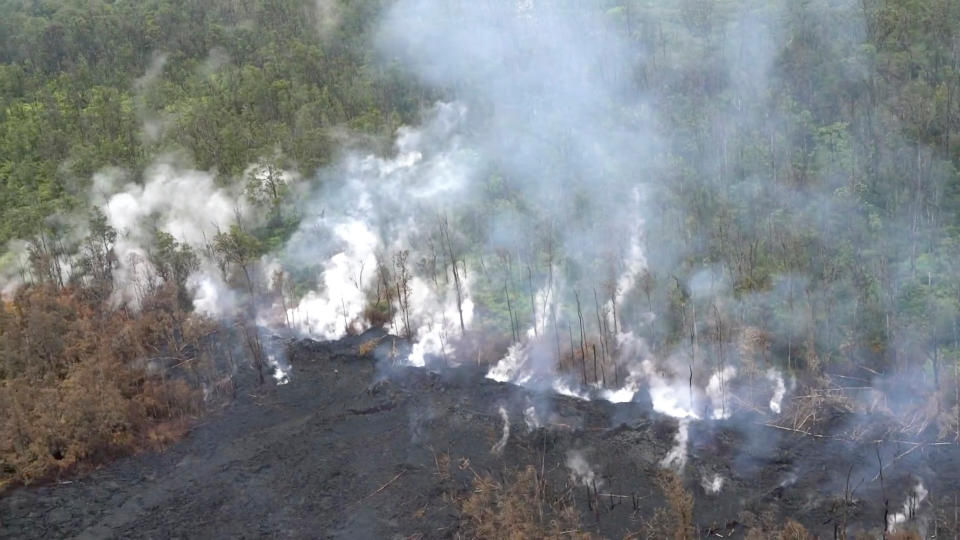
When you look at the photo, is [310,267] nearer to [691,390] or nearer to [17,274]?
[17,274]

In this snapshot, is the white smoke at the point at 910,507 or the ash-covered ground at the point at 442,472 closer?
the white smoke at the point at 910,507

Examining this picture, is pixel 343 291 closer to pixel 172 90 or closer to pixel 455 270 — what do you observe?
pixel 455 270

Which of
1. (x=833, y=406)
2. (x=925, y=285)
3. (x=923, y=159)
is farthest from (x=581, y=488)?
(x=923, y=159)

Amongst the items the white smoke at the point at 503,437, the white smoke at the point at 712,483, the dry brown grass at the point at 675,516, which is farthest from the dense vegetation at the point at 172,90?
the dry brown grass at the point at 675,516

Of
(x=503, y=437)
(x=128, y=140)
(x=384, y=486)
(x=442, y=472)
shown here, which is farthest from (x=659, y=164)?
(x=128, y=140)

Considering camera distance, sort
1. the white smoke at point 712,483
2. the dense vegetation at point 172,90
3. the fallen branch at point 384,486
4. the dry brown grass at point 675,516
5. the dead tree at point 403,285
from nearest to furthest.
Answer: the dry brown grass at point 675,516 < the white smoke at point 712,483 < the fallen branch at point 384,486 < the dead tree at point 403,285 < the dense vegetation at point 172,90

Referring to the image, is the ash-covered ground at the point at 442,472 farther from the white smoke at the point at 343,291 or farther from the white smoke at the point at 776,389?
the white smoke at the point at 343,291

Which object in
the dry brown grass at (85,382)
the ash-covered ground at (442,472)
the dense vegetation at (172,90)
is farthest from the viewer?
the dense vegetation at (172,90)
